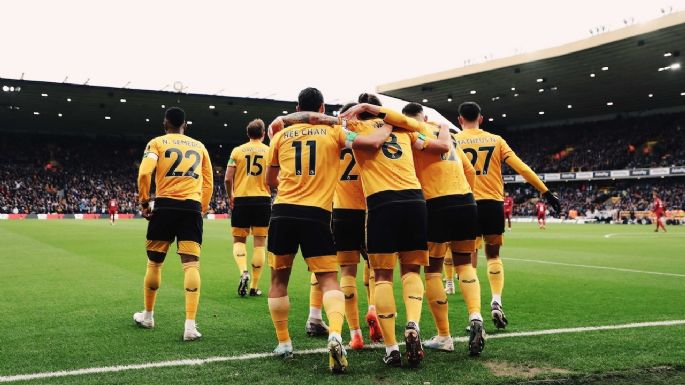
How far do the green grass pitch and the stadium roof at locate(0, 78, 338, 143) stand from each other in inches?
1432

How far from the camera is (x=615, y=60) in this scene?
37188 millimetres

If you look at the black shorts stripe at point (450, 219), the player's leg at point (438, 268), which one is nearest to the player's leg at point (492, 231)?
the black shorts stripe at point (450, 219)

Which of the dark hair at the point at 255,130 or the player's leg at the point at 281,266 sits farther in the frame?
the dark hair at the point at 255,130

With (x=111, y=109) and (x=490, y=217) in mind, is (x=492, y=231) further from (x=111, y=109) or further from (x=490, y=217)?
(x=111, y=109)

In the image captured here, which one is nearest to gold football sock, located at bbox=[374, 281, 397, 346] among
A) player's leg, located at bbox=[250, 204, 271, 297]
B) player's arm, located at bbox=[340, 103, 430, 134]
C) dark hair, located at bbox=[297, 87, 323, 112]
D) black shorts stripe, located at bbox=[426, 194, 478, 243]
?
black shorts stripe, located at bbox=[426, 194, 478, 243]

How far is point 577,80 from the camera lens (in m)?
42.5

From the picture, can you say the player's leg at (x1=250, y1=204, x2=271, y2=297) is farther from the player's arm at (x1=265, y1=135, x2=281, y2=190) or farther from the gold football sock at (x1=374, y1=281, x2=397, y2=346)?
the gold football sock at (x1=374, y1=281, x2=397, y2=346)

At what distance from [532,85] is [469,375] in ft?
145

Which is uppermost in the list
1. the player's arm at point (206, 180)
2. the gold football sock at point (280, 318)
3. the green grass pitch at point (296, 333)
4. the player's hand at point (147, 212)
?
the player's arm at point (206, 180)

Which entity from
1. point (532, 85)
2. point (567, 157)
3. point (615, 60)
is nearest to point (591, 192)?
point (567, 157)

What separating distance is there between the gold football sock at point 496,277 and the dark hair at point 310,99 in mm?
2936

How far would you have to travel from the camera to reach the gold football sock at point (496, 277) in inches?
243

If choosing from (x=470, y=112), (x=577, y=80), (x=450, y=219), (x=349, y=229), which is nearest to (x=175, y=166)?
Result: (x=349, y=229)

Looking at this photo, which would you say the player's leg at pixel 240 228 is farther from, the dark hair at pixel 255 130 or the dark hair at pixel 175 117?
the dark hair at pixel 175 117
